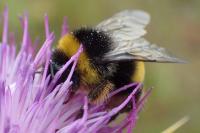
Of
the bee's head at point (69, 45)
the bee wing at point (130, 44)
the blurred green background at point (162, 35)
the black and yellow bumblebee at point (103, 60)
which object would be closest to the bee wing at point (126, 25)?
the bee wing at point (130, 44)

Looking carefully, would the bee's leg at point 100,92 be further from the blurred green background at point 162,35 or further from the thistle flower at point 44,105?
the blurred green background at point 162,35

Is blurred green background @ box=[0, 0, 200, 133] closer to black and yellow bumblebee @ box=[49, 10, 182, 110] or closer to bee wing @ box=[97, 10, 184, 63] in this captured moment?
bee wing @ box=[97, 10, 184, 63]

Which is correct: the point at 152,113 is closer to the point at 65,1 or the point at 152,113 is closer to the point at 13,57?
the point at 65,1

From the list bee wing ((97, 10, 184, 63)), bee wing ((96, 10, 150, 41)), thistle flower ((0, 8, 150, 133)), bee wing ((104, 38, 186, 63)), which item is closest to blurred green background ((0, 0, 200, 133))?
bee wing ((96, 10, 150, 41))

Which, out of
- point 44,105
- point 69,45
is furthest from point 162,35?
point 44,105

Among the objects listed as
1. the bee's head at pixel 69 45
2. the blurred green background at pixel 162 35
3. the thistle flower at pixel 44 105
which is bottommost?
the blurred green background at pixel 162 35

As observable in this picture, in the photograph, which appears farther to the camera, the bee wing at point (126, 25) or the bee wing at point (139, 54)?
the bee wing at point (126, 25)

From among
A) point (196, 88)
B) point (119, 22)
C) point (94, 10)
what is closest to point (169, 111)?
point (196, 88)

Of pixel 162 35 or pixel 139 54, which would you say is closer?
pixel 139 54

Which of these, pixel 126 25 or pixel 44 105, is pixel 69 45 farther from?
pixel 126 25
